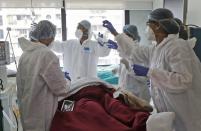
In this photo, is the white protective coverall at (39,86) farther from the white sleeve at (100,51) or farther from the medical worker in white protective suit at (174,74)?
the white sleeve at (100,51)

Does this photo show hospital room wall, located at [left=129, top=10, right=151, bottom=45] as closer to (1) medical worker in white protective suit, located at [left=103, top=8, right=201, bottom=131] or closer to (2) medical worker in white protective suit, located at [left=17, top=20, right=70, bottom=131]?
(1) medical worker in white protective suit, located at [left=103, top=8, right=201, bottom=131]

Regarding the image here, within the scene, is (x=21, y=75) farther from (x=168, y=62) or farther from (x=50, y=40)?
(x=168, y=62)

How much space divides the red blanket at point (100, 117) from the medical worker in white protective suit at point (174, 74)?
189 millimetres

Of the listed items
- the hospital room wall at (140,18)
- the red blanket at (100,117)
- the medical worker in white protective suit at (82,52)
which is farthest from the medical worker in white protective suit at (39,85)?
the hospital room wall at (140,18)

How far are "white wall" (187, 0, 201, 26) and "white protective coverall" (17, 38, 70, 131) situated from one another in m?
1.97

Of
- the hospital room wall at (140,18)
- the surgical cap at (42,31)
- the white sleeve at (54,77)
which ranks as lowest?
the white sleeve at (54,77)

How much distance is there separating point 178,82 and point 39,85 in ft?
2.95

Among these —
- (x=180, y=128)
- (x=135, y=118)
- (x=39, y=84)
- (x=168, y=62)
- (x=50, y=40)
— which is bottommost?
(x=180, y=128)

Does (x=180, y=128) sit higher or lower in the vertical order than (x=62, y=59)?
lower

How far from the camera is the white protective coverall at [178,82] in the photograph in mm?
1553

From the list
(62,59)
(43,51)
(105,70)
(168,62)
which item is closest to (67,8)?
(62,59)

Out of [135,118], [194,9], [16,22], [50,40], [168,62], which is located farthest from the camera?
[16,22]

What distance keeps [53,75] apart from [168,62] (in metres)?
0.75

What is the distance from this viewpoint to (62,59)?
3.51 m
